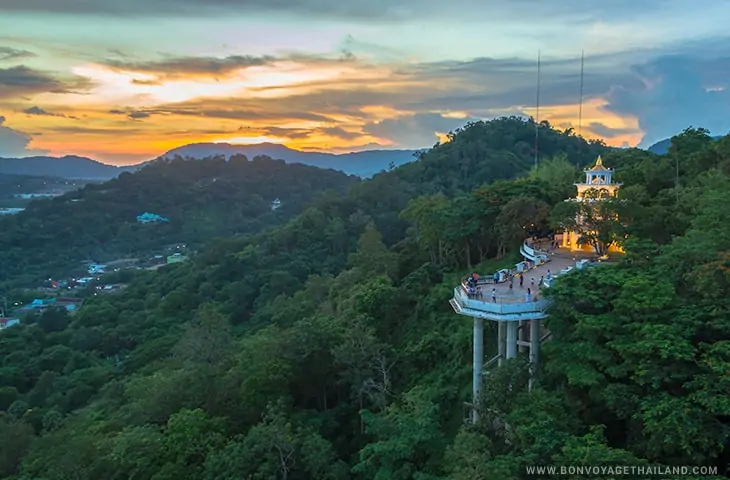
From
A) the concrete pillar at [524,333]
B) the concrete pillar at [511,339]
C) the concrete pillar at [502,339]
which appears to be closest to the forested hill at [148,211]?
the concrete pillar at [502,339]

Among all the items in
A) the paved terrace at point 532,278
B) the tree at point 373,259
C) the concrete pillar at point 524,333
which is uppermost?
the paved terrace at point 532,278

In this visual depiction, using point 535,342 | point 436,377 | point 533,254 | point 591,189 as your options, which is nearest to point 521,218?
point 533,254

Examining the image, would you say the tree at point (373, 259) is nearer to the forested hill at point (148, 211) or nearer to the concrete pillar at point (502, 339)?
the concrete pillar at point (502, 339)

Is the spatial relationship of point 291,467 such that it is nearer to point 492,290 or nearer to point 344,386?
point 344,386

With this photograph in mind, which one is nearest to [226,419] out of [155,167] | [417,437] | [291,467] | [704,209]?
[291,467]

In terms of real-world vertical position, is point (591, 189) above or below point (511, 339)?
above

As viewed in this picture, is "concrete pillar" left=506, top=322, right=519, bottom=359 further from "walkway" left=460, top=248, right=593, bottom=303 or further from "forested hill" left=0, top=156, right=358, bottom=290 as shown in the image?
"forested hill" left=0, top=156, right=358, bottom=290

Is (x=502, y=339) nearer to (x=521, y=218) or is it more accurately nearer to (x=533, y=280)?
(x=533, y=280)
